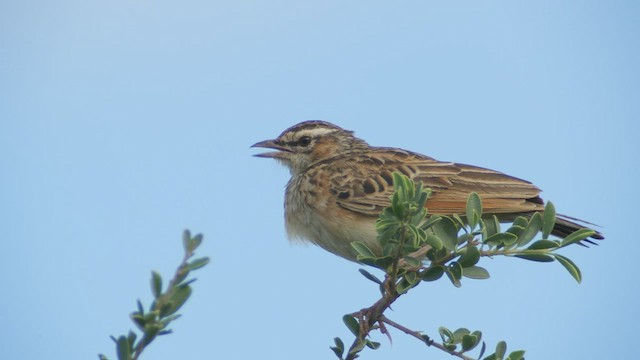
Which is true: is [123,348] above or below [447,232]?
below

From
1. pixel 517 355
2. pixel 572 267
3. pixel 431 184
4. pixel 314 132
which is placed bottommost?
pixel 517 355

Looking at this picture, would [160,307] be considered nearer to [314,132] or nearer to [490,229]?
[490,229]

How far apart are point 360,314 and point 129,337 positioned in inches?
132

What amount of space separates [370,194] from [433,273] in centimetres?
316

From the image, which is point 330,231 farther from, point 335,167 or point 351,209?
point 335,167

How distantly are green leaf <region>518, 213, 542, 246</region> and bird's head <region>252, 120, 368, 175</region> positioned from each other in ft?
16.3

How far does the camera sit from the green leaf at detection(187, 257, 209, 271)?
2.62 m

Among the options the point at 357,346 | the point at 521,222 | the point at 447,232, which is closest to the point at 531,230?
the point at 521,222

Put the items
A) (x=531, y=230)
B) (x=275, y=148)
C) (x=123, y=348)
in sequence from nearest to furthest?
(x=123, y=348) → (x=531, y=230) → (x=275, y=148)

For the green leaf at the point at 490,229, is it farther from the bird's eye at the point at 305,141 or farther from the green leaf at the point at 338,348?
the bird's eye at the point at 305,141

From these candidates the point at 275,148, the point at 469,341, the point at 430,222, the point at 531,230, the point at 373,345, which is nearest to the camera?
the point at 430,222

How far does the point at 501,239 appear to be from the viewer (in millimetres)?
4164

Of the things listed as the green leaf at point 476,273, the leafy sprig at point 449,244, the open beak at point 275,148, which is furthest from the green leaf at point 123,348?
the open beak at point 275,148

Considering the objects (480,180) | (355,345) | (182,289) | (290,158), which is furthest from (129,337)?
(290,158)
